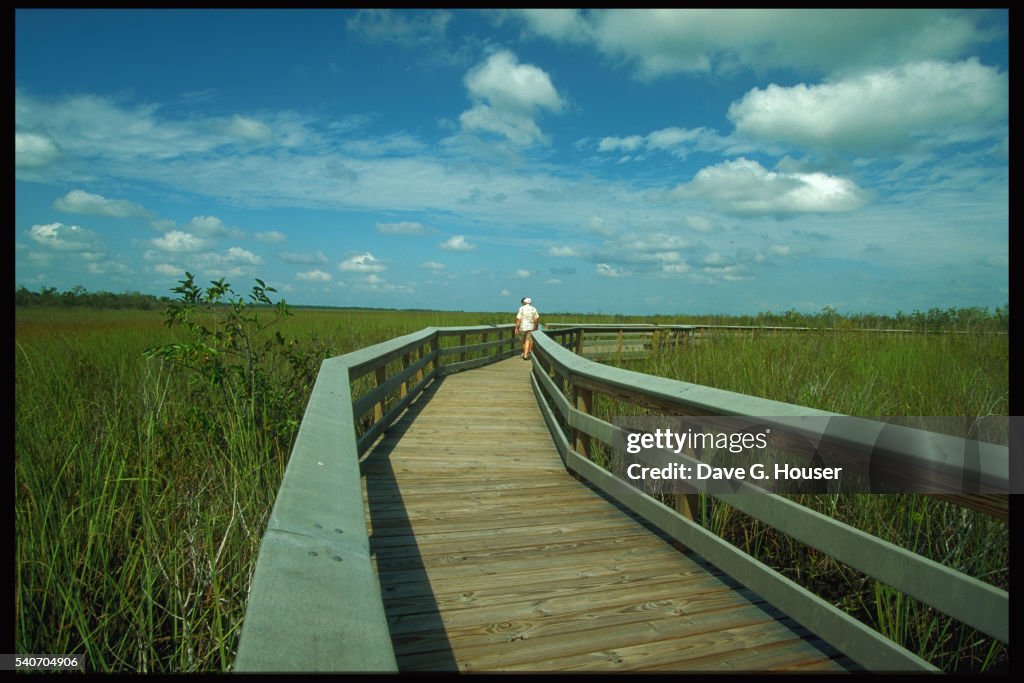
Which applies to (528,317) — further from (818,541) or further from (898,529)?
(818,541)

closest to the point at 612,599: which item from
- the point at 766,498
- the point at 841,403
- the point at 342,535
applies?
the point at 766,498

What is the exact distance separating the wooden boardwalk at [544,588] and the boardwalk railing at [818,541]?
142 millimetres

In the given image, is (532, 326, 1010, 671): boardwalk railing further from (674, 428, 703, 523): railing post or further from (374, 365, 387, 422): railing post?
(374, 365, 387, 422): railing post

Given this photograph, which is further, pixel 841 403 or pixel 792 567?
pixel 841 403

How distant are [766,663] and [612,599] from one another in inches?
30.5

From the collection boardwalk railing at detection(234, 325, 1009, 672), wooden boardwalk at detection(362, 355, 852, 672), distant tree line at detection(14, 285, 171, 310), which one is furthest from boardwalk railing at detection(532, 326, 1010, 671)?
distant tree line at detection(14, 285, 171, 310)

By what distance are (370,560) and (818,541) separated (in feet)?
6.46

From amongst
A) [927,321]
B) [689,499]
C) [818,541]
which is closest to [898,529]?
[689,499]

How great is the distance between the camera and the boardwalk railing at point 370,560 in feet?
3.23

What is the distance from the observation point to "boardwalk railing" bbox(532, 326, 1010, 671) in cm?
171

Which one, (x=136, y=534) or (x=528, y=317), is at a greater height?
(x=528, y=317)

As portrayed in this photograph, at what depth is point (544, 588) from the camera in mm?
3041

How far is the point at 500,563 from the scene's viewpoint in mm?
3359

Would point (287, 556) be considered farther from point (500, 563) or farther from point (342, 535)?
point (500, 563)
